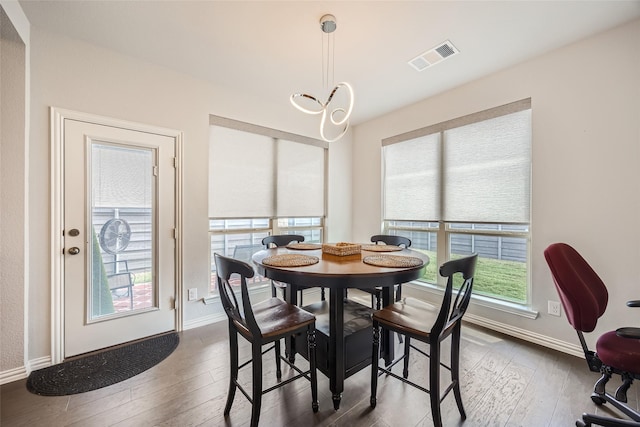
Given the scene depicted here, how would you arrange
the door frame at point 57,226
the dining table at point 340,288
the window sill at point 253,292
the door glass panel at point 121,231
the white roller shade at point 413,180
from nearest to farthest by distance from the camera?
the dining table at point 340,288 → the door frame at point 57,226 → the door glass panel at point 121,231 → the window sill at point 253,292 → the white roller shade at point 413,180

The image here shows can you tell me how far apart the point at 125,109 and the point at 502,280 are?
4.14 meters

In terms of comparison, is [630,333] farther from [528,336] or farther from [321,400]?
[321,400]

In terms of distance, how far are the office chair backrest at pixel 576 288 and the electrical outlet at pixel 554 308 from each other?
681 millimetres

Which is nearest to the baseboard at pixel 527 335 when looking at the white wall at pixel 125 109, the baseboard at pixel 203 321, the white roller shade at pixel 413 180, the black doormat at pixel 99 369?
the white roller shade at pixel 413 180

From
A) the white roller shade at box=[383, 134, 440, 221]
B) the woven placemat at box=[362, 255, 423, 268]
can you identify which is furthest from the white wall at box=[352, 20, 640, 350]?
the woven placemat at box=[362, 255, 423, 268]

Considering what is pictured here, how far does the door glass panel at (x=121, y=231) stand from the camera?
2.31 meters

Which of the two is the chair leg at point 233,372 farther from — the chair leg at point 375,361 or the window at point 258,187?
the window at point 258,187

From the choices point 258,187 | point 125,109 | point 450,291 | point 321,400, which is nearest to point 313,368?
point 321,400

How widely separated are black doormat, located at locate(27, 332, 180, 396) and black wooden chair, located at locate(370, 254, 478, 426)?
1.84m

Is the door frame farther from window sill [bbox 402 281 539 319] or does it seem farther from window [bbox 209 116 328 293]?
window sill [bbox 402 281 539 319]

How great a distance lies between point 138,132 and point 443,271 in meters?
2.82

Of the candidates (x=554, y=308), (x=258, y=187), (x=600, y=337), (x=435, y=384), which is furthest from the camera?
(x=258, y=187)

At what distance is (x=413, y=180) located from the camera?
350 cm

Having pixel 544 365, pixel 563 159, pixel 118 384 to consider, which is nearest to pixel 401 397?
pixel 544 365
